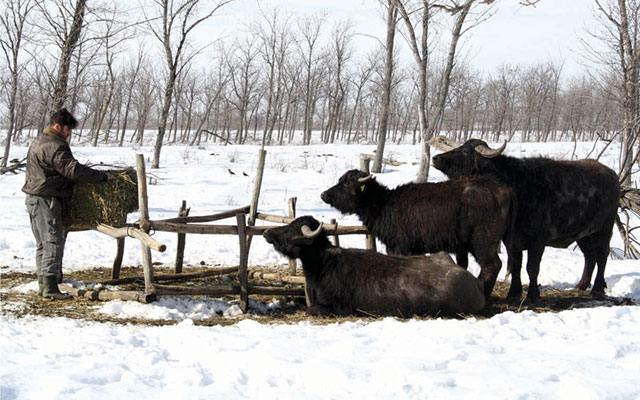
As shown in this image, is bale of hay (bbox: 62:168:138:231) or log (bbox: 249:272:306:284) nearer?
bale of hay (bbox: 62:168:138:231)

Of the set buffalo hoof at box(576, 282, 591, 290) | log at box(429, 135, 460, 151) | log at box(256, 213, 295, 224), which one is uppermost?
log at box(429, 135, 460, 151)

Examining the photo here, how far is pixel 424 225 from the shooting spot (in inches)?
290

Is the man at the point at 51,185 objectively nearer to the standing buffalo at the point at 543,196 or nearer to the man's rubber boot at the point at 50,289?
the man's rubber boot at the point at 50,289

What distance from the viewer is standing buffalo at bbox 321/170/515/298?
7172mm

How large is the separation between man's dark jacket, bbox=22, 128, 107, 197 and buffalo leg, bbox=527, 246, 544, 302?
6.09m

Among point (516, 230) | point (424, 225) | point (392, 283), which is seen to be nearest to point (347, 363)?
point (392, 283)

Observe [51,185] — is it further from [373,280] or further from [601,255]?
[601,255]

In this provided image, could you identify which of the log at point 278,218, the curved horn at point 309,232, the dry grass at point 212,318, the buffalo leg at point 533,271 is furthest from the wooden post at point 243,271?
the buffalo leg at point 533,271

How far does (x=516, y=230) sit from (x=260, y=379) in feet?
17.3

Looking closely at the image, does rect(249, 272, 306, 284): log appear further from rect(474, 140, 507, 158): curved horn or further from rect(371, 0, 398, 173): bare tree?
rect(371, 0, 398, 173): bare tree

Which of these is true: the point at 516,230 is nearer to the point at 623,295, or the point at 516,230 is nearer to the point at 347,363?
the point at 623,295

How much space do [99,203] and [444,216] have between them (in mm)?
4706

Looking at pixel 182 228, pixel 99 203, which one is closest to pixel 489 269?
pixel 182 228

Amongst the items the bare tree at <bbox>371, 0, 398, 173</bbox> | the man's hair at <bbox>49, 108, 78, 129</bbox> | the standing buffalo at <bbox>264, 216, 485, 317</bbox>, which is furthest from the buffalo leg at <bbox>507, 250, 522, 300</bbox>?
the bare tree at <bbox>371, 0, 398, 173</bbox>
